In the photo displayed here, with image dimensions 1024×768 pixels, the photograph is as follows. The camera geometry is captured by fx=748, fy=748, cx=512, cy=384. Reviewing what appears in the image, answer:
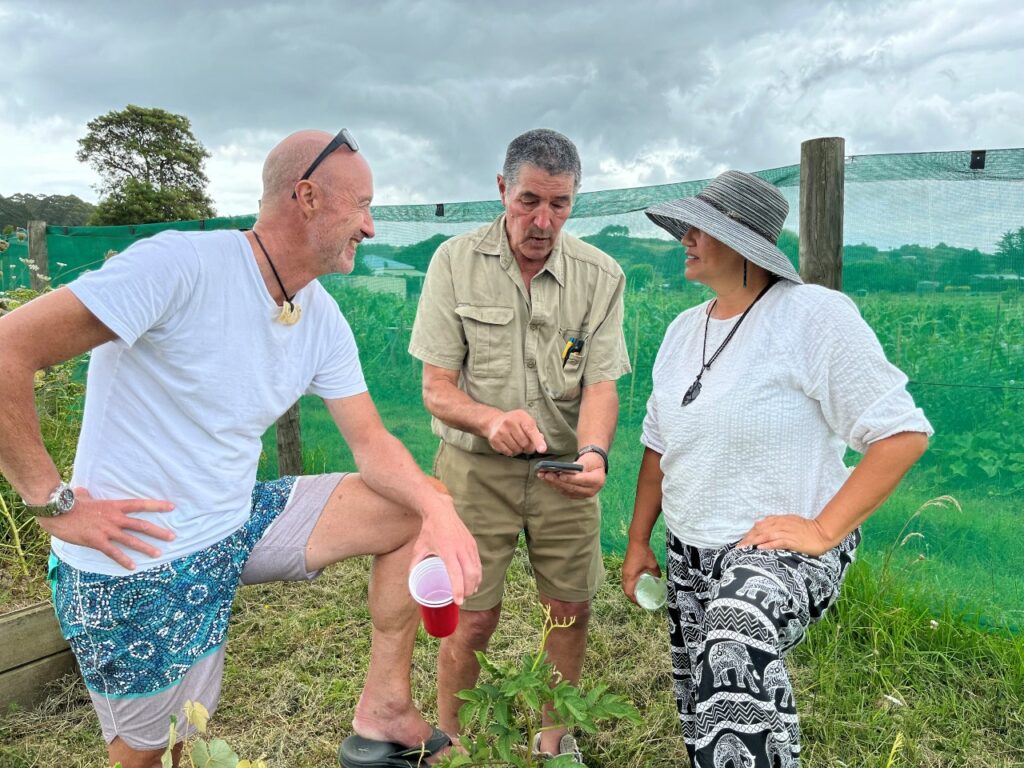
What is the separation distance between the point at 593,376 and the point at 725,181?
79 cm

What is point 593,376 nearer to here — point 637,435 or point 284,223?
point 284,223

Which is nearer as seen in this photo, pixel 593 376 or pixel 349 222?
pixel 349 222

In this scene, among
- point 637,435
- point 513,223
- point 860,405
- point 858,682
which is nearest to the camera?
point 860,405

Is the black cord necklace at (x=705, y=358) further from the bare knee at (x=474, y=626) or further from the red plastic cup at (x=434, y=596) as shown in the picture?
the bare knee at (x=474, y=626)

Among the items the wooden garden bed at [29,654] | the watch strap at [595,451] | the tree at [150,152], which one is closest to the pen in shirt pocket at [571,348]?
the watch strap at [595,451]

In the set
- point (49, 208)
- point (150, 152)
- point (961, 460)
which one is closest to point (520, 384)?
point (961, 460)

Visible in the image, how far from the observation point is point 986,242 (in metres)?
3.01

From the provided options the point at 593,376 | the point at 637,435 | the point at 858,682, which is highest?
the point at 593,376

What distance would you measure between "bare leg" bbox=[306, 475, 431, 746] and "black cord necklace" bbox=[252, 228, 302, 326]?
59cm

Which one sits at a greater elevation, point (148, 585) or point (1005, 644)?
point (148, 585)

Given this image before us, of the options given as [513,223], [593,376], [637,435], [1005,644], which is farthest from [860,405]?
[637,435]

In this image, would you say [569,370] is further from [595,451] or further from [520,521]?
[520,521]

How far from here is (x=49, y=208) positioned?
47.8 metres

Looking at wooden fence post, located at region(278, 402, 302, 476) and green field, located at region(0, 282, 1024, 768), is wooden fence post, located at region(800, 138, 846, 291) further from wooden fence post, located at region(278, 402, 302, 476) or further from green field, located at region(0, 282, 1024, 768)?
wooden fence post, located at region(278, 402, 302, 476)
